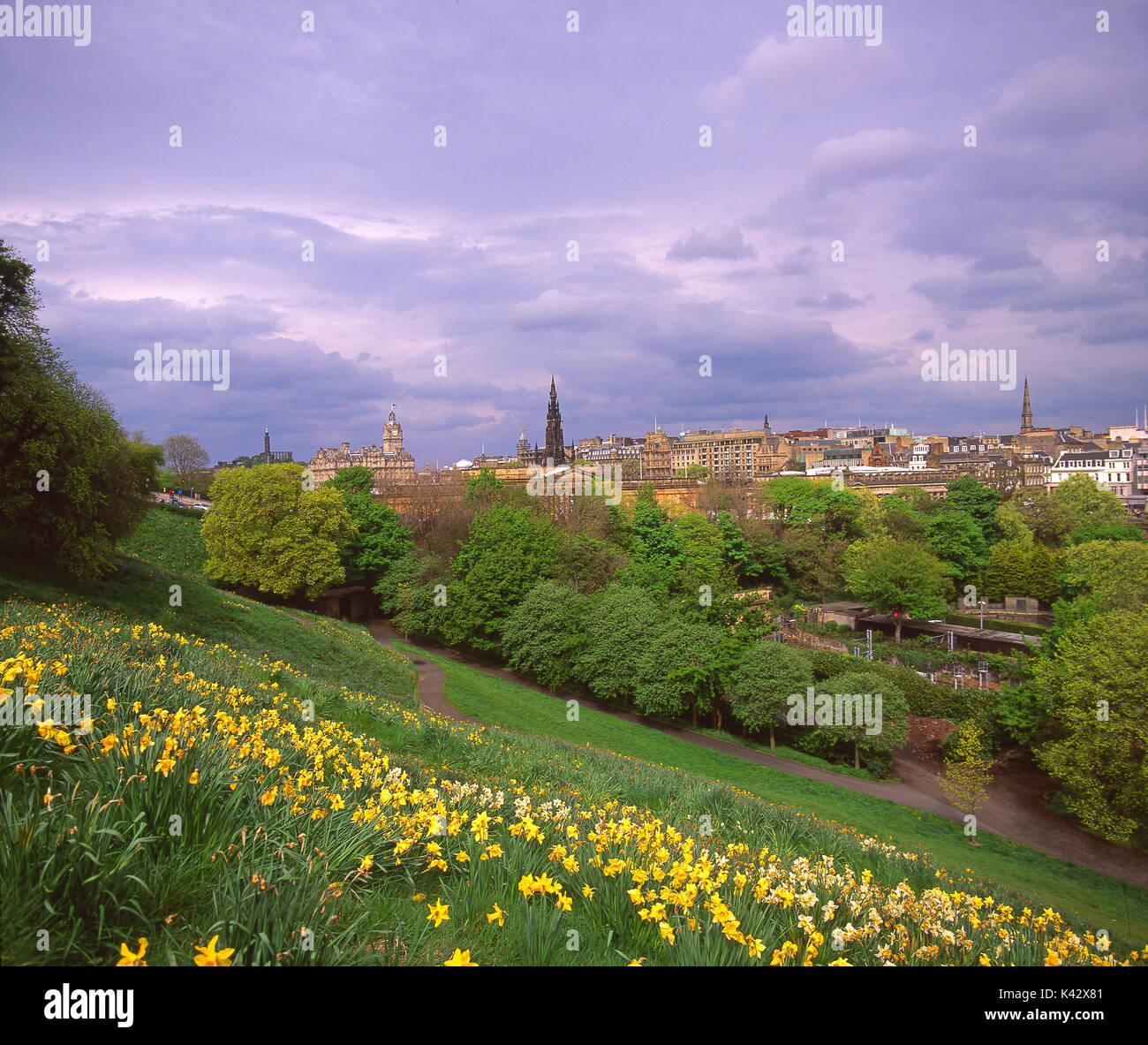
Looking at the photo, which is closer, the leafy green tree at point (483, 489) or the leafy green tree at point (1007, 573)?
the leafy green tree at point (483, 489)

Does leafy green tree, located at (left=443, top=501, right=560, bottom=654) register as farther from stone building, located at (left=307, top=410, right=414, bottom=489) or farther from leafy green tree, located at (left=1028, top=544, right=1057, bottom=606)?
stone building, located at (left=307, top=410, right=414, bottom=489)

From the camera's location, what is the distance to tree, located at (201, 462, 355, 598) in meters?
37.7

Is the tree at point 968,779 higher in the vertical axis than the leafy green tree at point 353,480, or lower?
lower

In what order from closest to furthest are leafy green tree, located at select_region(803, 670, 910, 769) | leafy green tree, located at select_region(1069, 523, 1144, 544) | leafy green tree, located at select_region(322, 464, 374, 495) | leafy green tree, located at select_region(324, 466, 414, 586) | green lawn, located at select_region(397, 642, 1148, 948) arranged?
green lawn, located at select_region(397, 642, 1148, 948) → leafy green tree, located at select_region(803, 670, 910, 769) → leafy green tree, located at select_region(324, 466, 414, 586) → leafy green tree, located at select_region(1069, 523, 1144, 544) → leafy green tree, located at select_region(322, 464, 374, 495)

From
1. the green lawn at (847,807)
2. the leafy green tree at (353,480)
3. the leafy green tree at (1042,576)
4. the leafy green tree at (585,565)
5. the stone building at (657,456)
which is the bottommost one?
the green lawn at (847,807)

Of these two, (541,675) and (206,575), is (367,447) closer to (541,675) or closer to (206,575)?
(206,575)

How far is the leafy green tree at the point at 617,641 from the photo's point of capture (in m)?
29.5

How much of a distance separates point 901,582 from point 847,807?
29.4 m

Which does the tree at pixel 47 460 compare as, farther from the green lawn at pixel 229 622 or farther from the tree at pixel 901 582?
the tree at pixel 901 582

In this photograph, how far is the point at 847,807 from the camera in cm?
1953

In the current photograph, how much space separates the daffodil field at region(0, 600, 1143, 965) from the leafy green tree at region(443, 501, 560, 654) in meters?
29.1

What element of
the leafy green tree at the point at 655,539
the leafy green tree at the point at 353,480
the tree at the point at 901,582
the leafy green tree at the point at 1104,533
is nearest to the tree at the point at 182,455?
the leafy green tree at the point at 353,480

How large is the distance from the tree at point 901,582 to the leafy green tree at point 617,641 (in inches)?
809

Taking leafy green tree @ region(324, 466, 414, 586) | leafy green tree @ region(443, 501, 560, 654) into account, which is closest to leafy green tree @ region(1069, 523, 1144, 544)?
leafy green tree @ region(443, 501, 560, 654)
